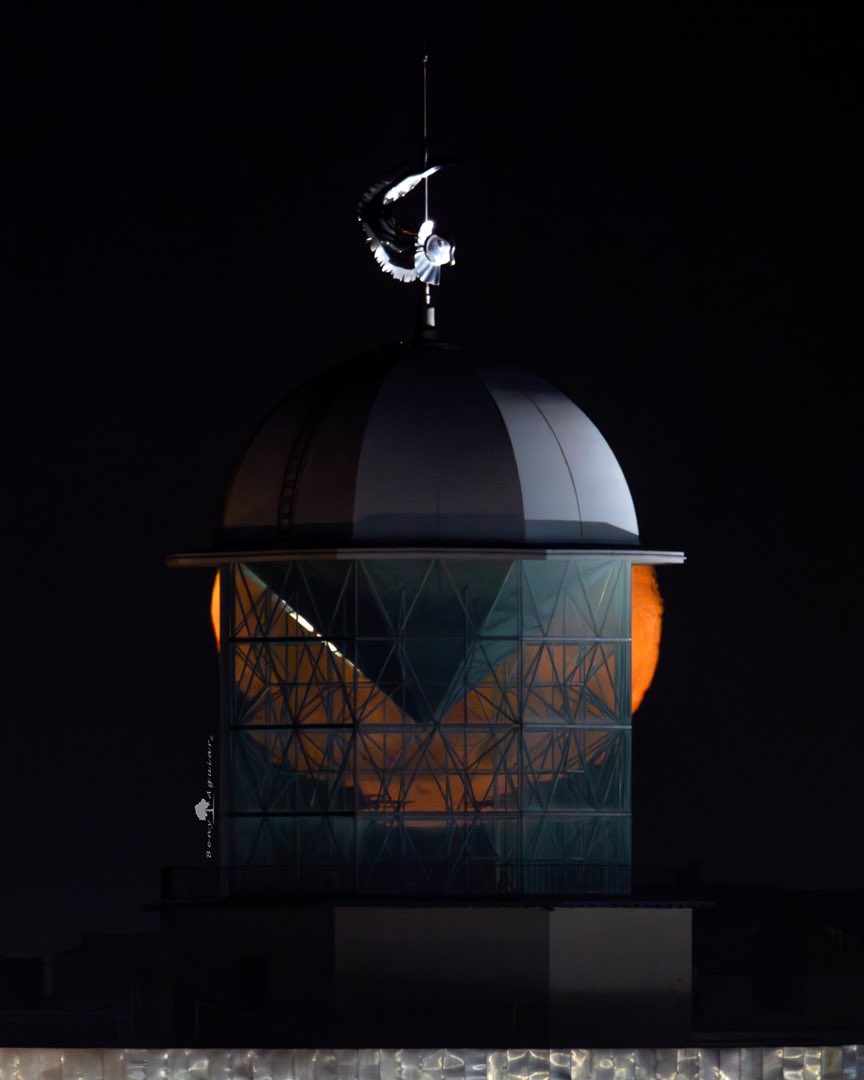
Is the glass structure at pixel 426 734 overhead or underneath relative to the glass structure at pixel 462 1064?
overhead

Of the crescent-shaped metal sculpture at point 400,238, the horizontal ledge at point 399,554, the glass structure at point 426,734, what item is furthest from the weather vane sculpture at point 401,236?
the glass structure at point 426,734

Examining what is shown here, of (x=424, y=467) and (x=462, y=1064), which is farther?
(x=424, y=467)

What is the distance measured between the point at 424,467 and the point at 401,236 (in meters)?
4.75

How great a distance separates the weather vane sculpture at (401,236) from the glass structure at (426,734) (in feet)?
15.8

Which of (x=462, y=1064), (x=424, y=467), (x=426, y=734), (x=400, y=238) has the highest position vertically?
(x=400, y=238)

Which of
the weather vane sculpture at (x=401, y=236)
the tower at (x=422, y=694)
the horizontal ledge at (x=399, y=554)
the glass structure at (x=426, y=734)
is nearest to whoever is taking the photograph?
the tower at (x=422, y=694)

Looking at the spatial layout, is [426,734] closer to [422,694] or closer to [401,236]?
[422,694]

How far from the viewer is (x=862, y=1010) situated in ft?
217

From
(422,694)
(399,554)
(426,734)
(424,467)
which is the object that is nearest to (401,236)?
(424,467)

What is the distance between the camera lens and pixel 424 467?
59562 millimetres

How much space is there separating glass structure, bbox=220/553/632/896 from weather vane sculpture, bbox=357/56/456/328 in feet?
15.8

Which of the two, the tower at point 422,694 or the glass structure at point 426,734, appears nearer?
the tower at point 422,694

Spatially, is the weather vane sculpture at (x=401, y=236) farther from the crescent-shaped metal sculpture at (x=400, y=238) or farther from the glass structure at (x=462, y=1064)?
the glass structure at (x=462, y=1064)

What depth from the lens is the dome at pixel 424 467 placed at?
59500 mm
